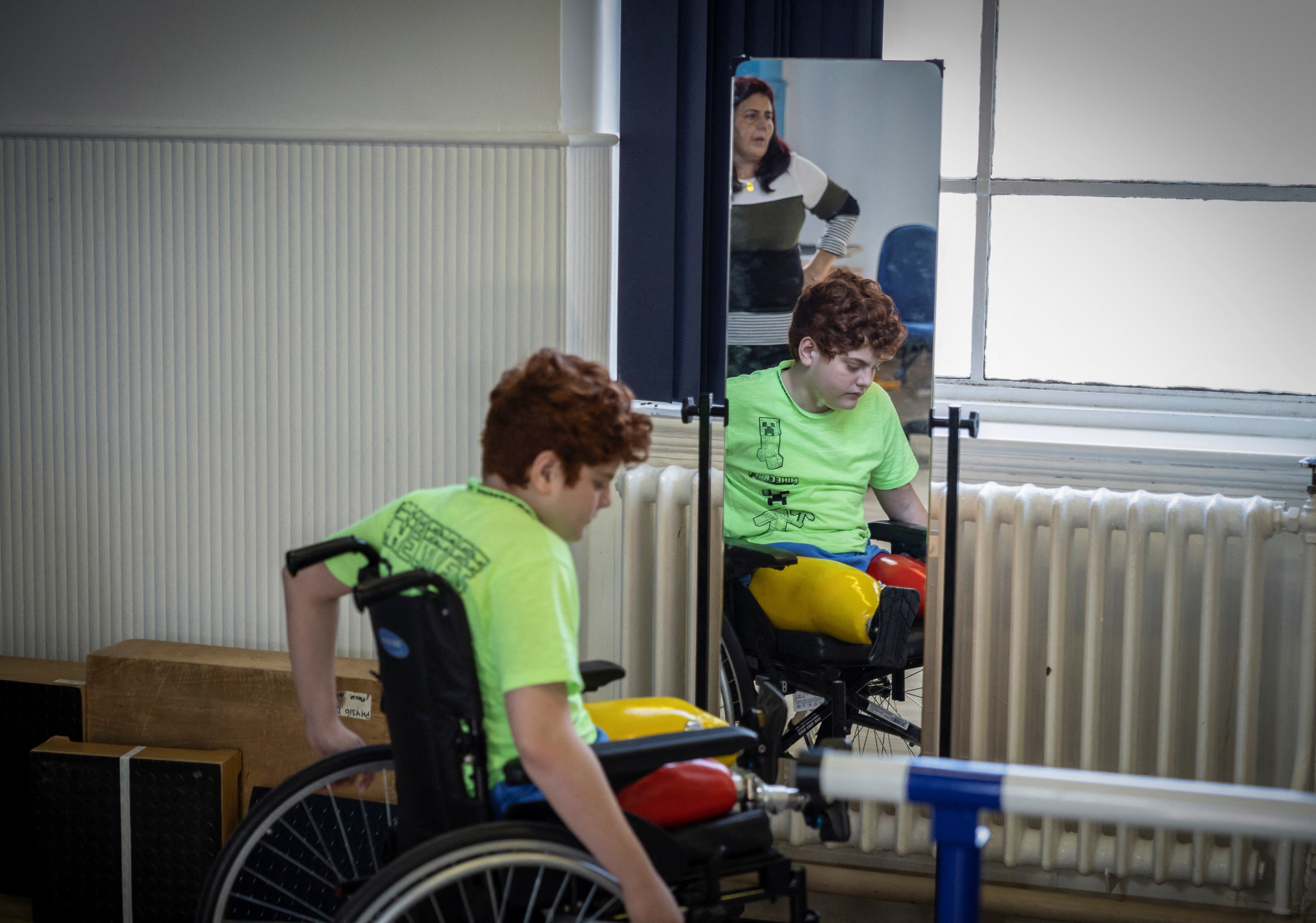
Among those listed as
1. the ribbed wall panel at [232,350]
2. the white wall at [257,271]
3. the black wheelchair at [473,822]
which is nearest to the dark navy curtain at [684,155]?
the white wall at [257,271]

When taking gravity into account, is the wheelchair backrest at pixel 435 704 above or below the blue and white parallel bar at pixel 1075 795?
below

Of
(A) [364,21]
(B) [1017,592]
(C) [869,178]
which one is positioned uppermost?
(A) [364,21]

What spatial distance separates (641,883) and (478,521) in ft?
1.44

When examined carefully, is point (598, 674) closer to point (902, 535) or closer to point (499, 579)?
point (499, 579)

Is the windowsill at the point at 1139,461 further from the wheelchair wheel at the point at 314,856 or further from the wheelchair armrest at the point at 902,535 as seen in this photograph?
the wheelchair wheel at the point at 314,856

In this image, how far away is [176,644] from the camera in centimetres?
243

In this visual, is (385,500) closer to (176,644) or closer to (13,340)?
(176,644)

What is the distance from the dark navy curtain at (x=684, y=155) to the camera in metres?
2.28

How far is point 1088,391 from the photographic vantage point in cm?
262

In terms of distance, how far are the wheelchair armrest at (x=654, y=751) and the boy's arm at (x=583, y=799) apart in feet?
0.19

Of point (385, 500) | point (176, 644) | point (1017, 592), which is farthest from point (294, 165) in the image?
point (1017, 592)

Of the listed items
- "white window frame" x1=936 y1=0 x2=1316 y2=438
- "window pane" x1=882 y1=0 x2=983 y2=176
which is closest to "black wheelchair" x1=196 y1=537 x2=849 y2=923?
"white window frame" x1=936 y1=0 x2=1316 y2=438

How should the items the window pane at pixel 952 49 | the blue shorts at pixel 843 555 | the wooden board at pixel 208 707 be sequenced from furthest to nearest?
the window pane at pixel 952 49
the wooden board at pixel 208 707
the blue shorts at pixel 843 555

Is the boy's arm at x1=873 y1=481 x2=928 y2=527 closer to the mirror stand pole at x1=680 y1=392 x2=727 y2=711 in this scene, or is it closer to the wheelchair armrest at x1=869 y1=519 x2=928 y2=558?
the wheelchair armrest at x1=869 y1=519 x2=928 y2=558
